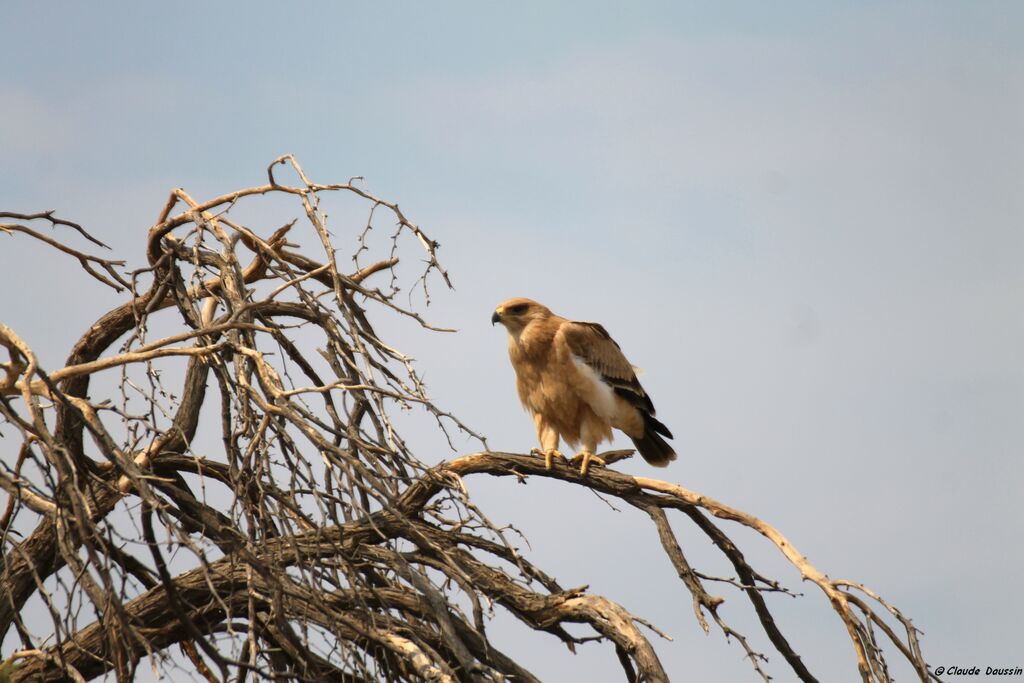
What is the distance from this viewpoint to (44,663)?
17.2 feet

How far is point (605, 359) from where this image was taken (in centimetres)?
717

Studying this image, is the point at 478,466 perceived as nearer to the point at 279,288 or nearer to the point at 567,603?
the point at 567,603

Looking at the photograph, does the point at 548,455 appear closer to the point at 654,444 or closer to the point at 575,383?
the point at 575,383

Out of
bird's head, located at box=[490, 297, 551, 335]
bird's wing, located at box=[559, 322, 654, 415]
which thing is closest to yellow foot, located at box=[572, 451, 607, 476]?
bird's wing, located at box=[559, 322, 654, 415]

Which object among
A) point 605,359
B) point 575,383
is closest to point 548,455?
point 575,383

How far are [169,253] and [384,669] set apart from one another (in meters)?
2.38

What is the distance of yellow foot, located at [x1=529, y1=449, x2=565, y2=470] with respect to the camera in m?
6.25

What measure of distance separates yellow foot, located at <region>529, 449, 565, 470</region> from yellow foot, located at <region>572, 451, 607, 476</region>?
0.10 meters

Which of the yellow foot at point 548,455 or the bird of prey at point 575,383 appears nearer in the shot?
the yellow foot at point 548,455

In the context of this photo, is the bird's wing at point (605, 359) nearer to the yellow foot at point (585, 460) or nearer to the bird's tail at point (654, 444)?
the bird's tail at point (654, 444)

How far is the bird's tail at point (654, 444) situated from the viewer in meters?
7.28

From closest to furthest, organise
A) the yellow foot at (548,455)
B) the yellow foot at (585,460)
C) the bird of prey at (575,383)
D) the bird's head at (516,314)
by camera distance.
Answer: the yellow foot at (585,460)
the yellow foot at (548,455)
the bird of prey at (575,383)
the bird's head at (516,314)

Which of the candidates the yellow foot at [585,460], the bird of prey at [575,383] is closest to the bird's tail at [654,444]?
the bird of prey at [575,383]

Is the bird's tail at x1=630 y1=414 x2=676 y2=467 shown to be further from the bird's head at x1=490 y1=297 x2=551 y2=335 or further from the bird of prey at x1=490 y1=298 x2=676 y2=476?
the bird's head at x1=490 y1=297 x2=551 y2=335
